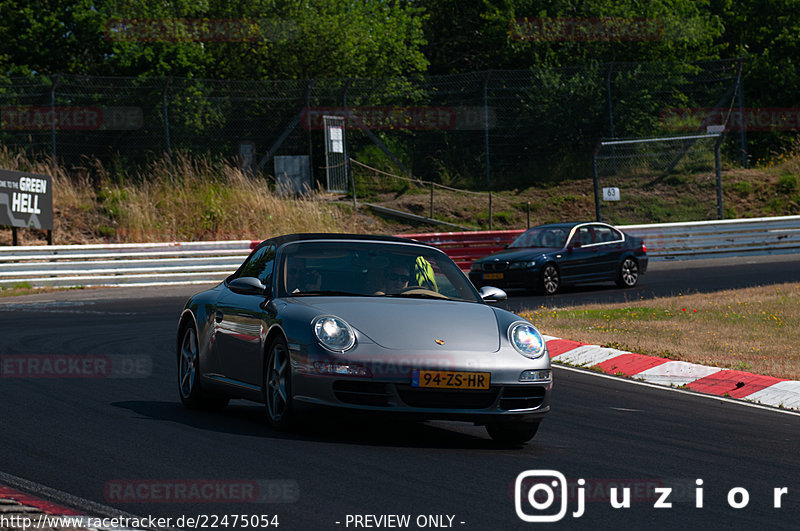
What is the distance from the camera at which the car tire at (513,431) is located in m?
7.72

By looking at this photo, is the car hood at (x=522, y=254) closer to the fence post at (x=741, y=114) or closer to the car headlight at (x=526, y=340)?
the fence post at (x=741, y=114)

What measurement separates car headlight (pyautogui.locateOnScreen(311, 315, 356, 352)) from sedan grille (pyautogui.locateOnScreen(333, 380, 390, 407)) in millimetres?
225

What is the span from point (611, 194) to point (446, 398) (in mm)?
24566

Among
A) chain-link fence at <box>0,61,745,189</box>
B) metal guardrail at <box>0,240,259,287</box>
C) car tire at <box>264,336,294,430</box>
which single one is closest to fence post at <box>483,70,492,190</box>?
chain-link fence at <box>0,61,745,189</box>

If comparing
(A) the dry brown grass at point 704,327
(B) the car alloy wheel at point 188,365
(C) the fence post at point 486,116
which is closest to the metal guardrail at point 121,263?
(A) the dry brown grass at point 704,327

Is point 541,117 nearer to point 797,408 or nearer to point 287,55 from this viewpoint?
point 287,55

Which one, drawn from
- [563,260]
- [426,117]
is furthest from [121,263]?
[426,117]

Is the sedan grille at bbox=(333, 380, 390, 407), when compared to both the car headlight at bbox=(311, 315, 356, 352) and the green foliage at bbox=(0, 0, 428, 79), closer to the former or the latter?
the car headlight at bbox=(311, 315, 356, 352)

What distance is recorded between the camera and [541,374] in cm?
768

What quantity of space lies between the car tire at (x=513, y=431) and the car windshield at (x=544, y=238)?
15.2 metres

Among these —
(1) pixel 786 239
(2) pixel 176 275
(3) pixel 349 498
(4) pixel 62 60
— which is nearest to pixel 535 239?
(2) pixel 176 275

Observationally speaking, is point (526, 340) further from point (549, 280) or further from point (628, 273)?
point (628, 273)


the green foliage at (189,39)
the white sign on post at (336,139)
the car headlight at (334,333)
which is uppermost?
the green foliage at (189,39)

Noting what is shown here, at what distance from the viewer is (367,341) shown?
736 cm
